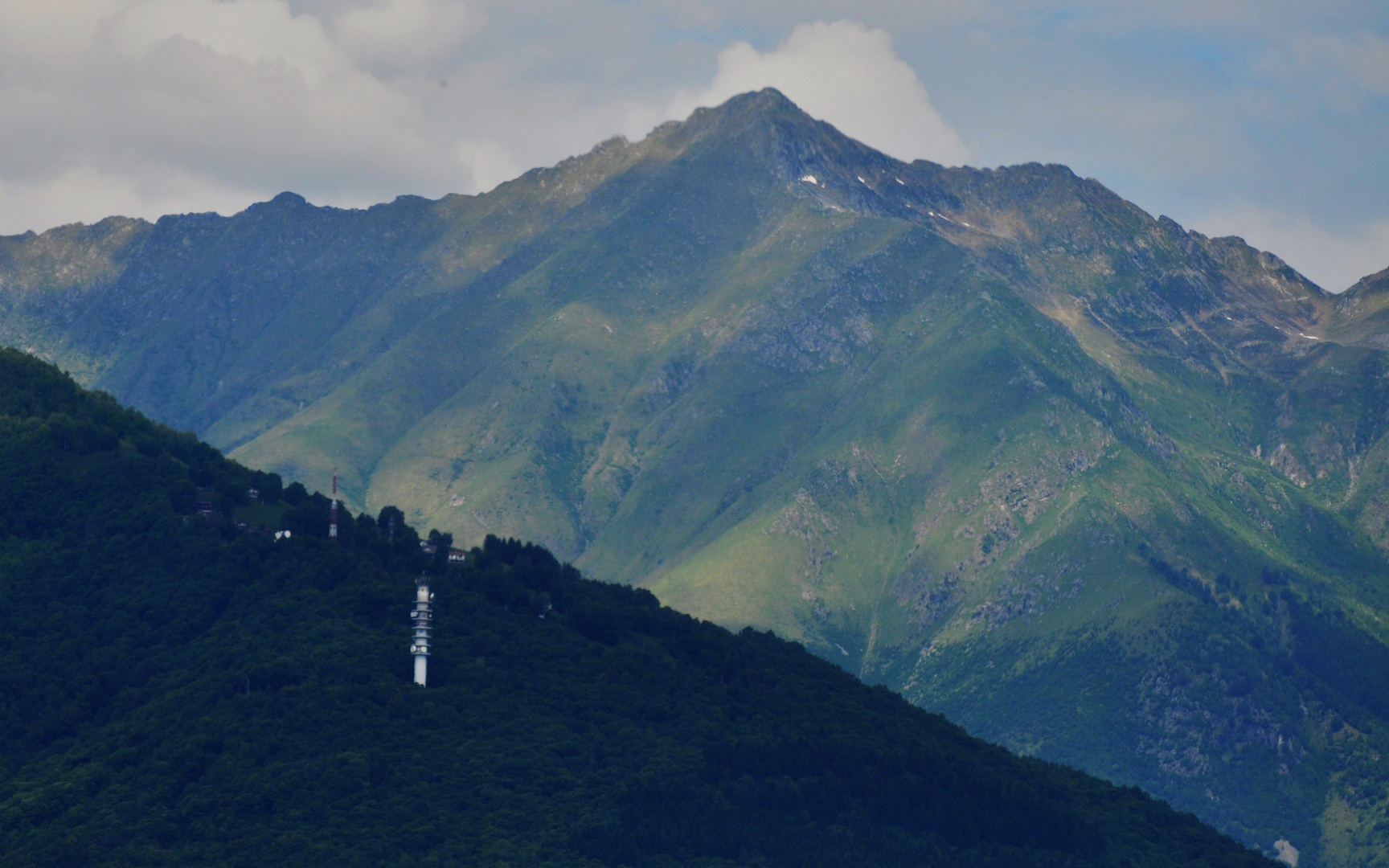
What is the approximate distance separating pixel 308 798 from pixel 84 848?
72.8 feet

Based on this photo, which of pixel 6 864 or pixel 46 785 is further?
pixel 46 785

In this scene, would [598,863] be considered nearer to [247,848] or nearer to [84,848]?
[247,848]

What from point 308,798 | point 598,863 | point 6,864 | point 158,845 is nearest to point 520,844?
point 598,863

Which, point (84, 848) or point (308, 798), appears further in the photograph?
point (308, 798)

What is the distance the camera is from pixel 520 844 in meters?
200

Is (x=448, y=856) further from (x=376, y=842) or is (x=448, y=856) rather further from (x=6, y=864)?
(x=6, y=864)

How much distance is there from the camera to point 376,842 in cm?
19512

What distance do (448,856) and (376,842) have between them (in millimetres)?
6928

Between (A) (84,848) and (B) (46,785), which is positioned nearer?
(A) (84,848)

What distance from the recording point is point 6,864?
601ft

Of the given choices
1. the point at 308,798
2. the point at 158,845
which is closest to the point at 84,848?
the point at 158,845

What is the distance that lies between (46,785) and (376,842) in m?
33.0

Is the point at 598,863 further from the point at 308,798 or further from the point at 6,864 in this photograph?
the point at 6,864

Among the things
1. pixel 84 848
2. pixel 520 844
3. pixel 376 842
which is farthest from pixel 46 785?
pixel 520 844
